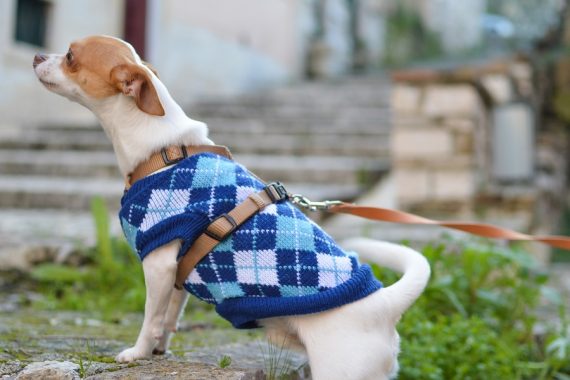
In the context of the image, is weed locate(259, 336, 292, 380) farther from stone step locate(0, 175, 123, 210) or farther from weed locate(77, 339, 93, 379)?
stone step locate(0, 175, 123, 210)

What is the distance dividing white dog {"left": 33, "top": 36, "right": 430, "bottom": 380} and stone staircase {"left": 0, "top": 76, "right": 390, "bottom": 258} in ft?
6.82

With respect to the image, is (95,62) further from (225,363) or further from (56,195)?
(56,195)

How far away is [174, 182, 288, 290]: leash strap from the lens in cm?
196

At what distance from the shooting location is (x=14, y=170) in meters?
6.74

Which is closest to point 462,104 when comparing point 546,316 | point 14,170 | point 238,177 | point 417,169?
point 417,169

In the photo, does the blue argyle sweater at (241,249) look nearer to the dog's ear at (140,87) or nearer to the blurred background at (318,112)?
the dog's ear at (140,87)

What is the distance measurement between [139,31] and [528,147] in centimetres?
537

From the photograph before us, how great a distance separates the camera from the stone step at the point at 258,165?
6.13m

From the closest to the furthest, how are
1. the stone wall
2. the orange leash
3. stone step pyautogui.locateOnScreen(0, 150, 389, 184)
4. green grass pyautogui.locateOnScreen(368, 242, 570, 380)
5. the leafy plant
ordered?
the orange leash, green grass pyautogui.locateOnScreen(368, 242, 570, 380), the leafy plant, the stone wall, stone step pyautogui.locateOnScreen(0, 150, 389, 184)

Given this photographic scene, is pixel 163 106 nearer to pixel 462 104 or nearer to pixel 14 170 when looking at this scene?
pixel 462 104

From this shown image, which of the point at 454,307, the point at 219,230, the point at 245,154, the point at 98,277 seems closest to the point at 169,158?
the point at 219,230

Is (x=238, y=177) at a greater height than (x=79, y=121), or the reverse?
(x=238, y=177)

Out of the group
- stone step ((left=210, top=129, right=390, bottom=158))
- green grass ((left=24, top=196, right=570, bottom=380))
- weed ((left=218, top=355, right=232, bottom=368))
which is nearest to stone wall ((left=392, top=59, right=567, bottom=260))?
green grass ((left=24, top=196, right=570, bottom=380))

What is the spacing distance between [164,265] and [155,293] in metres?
0.08
